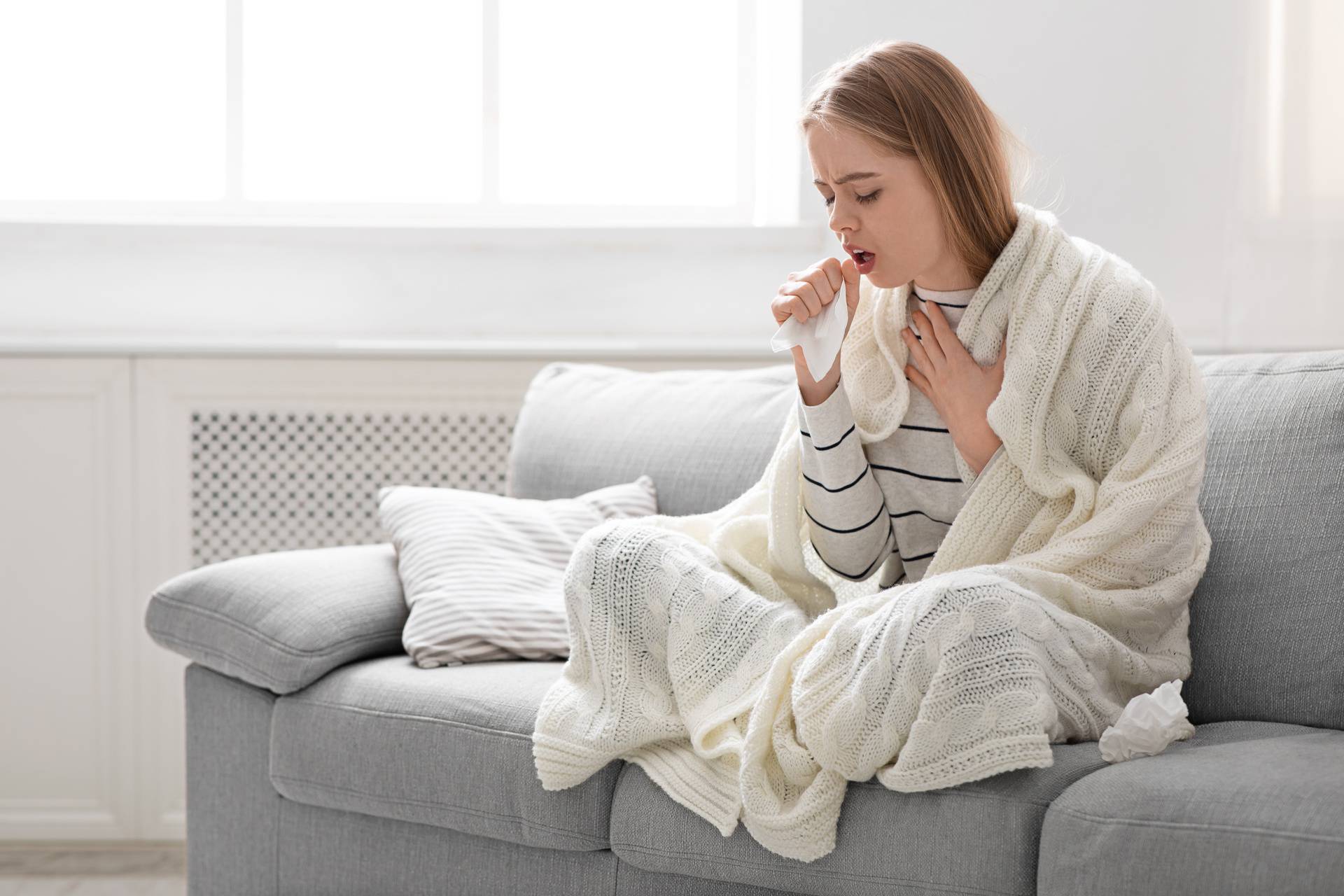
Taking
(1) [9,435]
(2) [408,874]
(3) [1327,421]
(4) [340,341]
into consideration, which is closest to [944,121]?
(3) [1327,421]

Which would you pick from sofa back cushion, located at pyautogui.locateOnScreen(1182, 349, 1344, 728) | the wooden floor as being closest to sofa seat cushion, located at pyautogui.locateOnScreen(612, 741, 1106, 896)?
sofa back cushion, located at pyautogui.locateOnScreen(1182, 349, 1344, 728)

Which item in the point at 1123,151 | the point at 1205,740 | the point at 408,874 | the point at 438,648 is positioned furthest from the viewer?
the point at 1123,151

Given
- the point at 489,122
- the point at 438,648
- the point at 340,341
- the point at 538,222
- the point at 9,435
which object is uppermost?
the point at 489,122

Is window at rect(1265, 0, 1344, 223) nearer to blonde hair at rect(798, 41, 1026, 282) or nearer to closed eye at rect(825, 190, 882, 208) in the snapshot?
blonde hair at rect(798, 41, 1026, 282)

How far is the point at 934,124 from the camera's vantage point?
5.11ft

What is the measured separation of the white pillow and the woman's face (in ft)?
2.12

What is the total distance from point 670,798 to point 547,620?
51 cm

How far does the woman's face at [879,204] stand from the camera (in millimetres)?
1554

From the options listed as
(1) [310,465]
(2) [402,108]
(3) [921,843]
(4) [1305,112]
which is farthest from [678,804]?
(2) [402,108]

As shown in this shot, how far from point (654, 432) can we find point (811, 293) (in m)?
0.67

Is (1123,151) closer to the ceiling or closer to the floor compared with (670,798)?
closer to the ceiling

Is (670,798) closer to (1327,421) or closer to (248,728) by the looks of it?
(248,728)

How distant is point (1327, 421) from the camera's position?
164cm

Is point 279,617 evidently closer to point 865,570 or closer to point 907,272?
point 865,570
